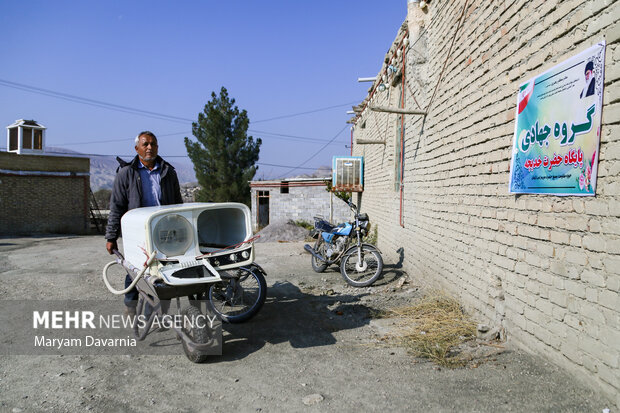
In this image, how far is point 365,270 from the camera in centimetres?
675

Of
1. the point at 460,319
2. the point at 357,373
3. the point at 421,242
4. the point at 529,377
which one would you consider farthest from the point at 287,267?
the point at 529,377

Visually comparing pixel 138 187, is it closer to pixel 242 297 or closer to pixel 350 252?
pixel 242 297

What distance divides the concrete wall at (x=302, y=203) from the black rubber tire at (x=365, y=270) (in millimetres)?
13674

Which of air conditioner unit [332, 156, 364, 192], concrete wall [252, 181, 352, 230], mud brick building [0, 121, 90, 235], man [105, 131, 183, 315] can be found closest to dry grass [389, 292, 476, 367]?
man [105, 131, 183, 315]

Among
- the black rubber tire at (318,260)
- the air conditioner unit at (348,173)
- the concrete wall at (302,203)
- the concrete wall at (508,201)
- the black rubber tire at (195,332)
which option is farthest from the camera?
the concrete wall at (302,203)

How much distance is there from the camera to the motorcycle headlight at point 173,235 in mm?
3265

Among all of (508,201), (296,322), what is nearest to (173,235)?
(296,322)

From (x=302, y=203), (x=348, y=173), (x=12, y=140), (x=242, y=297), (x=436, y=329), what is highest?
(x=12, y=140)

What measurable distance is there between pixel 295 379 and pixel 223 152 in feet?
87.2

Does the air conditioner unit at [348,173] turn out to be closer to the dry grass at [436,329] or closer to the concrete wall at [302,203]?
the dry grass at [436,329]

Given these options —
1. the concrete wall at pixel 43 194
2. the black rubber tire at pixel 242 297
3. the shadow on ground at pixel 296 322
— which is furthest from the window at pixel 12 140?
the black rubber tire at pixel 242 297

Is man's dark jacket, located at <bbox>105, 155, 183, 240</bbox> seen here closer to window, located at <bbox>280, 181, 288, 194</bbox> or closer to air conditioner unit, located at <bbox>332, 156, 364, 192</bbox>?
air conditioner unit, located at <bbox>332, 156, 364, 192</bbox>

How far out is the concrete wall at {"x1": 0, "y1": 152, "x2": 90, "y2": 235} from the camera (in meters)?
19.0

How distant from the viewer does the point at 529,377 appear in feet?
9.84
